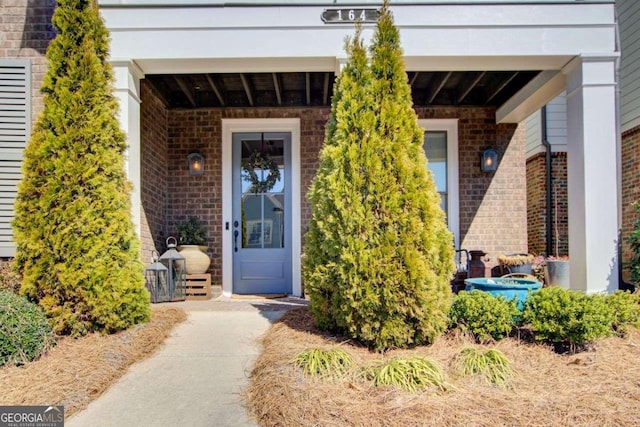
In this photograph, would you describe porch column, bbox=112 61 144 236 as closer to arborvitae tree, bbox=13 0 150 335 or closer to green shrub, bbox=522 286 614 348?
arborvitae tree, bbox=13 0 150 335

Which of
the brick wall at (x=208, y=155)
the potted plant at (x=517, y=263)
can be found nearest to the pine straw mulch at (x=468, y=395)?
the potted plant at (x=517, y=263)

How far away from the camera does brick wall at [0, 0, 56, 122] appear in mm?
4480

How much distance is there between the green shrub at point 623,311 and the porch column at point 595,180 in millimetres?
632

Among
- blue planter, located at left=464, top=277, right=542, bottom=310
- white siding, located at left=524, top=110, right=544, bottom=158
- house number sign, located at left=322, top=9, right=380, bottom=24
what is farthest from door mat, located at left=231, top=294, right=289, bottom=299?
white siding, located at left=524, top=110, right=544, bottom=158

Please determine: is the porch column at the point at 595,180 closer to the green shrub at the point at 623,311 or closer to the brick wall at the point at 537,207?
the green shrub at the point at 623,311

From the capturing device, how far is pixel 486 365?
2707 mm

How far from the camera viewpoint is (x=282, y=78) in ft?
18.3

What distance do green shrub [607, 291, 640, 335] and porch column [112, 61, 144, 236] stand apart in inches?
166

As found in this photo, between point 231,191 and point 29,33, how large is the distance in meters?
2.88

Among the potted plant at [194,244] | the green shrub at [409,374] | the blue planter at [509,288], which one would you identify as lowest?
the green shrub at [409,374]

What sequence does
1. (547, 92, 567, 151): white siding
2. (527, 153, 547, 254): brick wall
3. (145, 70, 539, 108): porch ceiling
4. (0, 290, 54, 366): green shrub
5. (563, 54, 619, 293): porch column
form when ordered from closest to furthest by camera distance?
(0, 290, 54, 366): green shrub < (563, 54, 619, 293): porch column < (145, 70, 539, 108): porch ceiling < (527, 153, 547, 254): brick wall < (547, 92, 567, 151): white siding

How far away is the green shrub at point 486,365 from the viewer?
265 cm

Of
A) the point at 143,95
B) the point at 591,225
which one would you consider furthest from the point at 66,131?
the point at 591,225

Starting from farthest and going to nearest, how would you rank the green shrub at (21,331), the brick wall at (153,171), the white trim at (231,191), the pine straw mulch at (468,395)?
the white trim at (231,191) → the brick wall at (153,171) → the green shrub at (21,331) → the pine straw mulch at (468,395)
